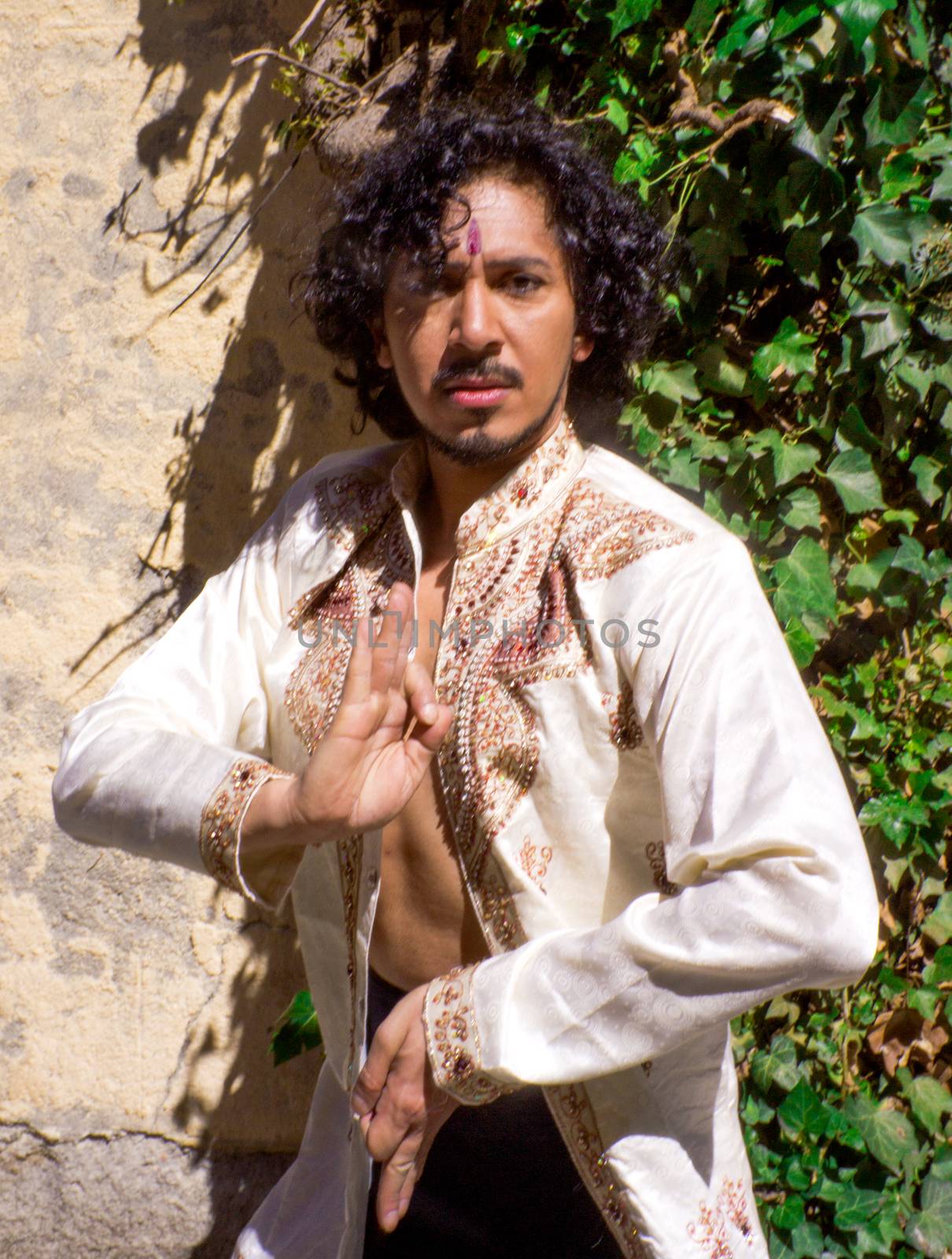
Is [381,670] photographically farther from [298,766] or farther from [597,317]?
[597,317]

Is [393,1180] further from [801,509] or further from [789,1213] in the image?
[801,509]

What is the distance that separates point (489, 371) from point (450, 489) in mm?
251

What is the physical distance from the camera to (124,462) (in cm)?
242

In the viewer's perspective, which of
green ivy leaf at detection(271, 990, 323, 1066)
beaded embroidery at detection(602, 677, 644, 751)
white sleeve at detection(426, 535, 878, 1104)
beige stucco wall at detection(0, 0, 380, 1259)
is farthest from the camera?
beige stucco wall at detection(0, 0, 380, 1259)

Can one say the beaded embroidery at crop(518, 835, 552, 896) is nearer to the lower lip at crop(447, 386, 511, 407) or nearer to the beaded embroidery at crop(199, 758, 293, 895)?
the beaded embroidery at crop(199, 758, 293, 895)

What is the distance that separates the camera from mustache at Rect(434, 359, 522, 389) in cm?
146

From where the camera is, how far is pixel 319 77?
2.02 m

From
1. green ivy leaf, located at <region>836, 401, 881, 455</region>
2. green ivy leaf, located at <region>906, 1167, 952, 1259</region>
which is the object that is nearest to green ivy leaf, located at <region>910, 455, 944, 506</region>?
green ivy leaf, located at <region>836, 401, 881, 455</region>

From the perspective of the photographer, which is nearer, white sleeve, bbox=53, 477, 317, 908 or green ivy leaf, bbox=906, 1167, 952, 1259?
white sleeve, bbox=53, 477, 317, 908

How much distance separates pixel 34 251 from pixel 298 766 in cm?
154

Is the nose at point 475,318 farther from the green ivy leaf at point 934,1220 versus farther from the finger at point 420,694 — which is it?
the green ivy leaf at point 934,1220

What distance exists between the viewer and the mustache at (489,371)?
4.78ft

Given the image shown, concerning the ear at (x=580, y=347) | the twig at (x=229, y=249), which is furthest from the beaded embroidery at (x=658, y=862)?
the twig at (x=229, y=249)

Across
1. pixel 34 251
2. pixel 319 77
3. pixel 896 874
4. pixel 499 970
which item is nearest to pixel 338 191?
pixel 319 77
